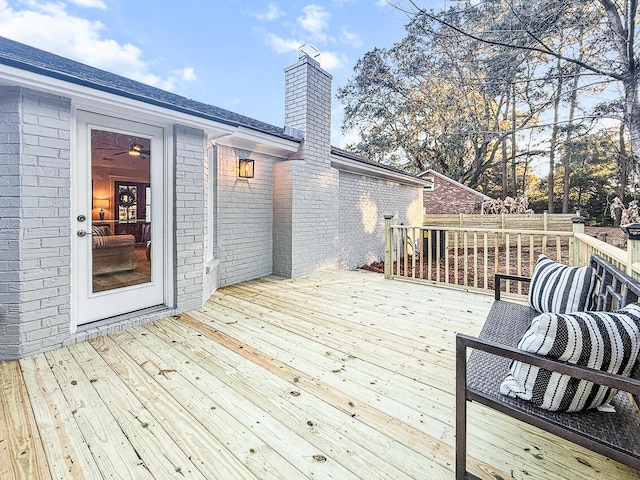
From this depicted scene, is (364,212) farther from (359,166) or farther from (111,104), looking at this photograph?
(111,104)

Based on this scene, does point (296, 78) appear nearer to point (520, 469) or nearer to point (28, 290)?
point (28, 290)

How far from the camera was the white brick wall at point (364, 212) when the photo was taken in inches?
305

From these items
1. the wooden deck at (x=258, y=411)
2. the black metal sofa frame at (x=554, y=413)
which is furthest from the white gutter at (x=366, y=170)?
the black metal sofa frame at (x=554, y=413)

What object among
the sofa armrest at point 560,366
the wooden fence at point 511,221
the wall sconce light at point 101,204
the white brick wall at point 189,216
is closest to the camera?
the sofa armrest at point 560,366

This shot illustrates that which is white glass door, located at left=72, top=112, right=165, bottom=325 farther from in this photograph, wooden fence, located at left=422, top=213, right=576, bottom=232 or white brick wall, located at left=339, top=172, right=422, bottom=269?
wooden fence, located at left=422, top=213, right=576, bottom=232

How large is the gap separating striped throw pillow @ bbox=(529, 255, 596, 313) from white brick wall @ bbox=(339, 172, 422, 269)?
5220mm

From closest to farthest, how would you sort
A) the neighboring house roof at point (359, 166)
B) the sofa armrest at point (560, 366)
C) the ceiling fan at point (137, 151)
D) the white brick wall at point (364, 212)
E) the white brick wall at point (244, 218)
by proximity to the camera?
the sofa armrest at point (560, 366) → the ceiling fan at point (137, 151) → the white brick wall at point (244, 218) → the neighboring house roof at point (359, 166) → the white brick wall at point (364, 212)

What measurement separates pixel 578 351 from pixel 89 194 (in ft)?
12.7

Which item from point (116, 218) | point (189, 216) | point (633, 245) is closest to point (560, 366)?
point (633, 245)

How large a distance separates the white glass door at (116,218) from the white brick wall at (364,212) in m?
4.66

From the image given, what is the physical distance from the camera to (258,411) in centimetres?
192

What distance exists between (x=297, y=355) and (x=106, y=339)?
1.86 m

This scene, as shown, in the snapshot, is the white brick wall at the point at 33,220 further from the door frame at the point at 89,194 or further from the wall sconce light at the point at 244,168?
the wall sconce light at the point at 244,168

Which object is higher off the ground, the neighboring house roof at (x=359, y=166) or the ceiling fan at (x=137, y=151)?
the neighboring house roof at (x=359, y=166)
